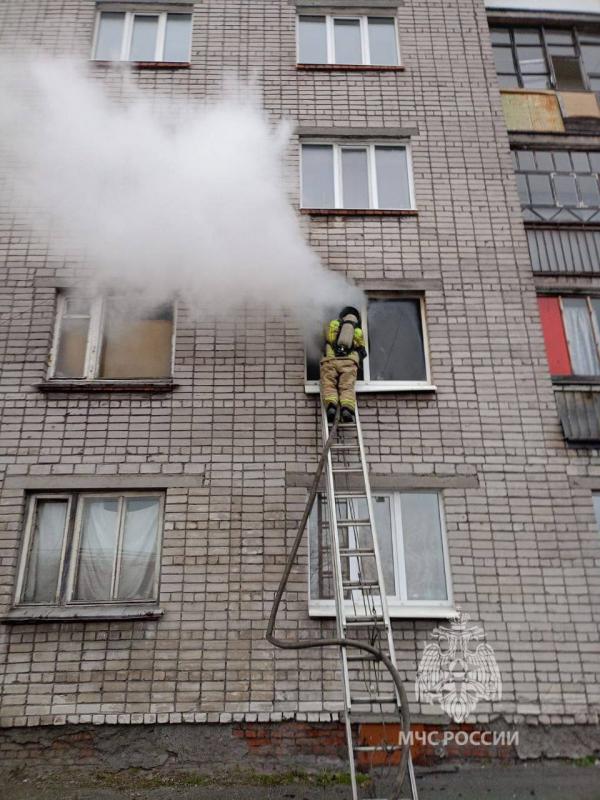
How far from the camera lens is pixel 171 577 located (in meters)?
6.73

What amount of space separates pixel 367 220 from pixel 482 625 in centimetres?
512

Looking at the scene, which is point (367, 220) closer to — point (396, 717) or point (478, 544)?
point (478, 544)

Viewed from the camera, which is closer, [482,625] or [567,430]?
[482,625]

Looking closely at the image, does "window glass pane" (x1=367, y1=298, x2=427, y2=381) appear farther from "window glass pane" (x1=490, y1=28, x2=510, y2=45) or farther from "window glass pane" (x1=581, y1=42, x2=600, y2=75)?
"window glass pane" (x1=581, y1=42, x2=600, y2=75)

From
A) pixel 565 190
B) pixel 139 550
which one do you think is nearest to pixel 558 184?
pixel 565 190

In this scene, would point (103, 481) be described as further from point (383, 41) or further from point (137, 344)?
point (383, 41)

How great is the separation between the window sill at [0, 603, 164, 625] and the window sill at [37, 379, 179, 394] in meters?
2.36

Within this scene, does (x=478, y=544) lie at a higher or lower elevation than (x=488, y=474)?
lower

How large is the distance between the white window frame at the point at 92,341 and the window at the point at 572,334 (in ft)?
15.2

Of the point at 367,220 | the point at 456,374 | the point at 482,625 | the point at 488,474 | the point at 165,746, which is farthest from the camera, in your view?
the point at 367,220

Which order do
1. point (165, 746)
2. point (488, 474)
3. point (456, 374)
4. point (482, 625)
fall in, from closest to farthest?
point (165, 746) < point (482, 625) < point (488, 474) < point (456, 374)

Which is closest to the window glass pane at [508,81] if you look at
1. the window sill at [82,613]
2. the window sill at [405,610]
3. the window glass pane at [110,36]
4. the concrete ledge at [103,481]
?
the window glass pane at [110,36]

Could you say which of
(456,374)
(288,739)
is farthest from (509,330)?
(288,739)

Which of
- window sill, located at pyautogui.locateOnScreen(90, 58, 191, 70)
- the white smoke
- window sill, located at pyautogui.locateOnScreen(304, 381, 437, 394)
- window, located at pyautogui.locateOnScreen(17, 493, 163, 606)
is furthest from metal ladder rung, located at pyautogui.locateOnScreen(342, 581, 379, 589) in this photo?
window sill, located at pyautogui.locateOnScreen(90, 58, 191, 70)
